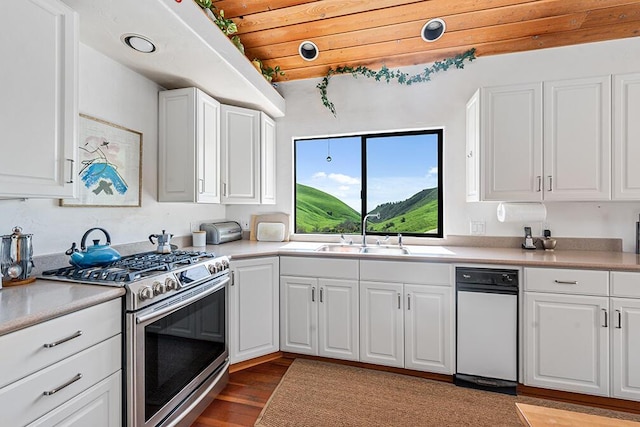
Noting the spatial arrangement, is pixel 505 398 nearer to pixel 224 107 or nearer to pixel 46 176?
pixel 46 176

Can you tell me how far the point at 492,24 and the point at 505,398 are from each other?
286 centimetres

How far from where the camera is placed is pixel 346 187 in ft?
10.5

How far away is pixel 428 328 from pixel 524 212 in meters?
1.24

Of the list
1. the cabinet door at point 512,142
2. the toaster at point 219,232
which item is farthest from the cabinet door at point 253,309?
the cabinet door at point 512,142

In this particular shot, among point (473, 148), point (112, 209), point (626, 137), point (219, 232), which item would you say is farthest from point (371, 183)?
point (112, 209)

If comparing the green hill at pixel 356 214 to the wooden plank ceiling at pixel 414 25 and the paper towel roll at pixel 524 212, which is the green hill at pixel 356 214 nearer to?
the paper towel roll at pixel 524 212

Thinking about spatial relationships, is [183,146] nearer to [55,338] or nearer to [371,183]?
[55,338]

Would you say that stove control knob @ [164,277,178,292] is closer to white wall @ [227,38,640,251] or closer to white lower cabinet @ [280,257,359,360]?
white lower cabinet @ [280,257,359,360]

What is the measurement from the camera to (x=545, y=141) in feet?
7.30

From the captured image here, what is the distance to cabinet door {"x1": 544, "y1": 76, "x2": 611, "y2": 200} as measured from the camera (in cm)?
213

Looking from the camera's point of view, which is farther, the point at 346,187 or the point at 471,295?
the point at 346,187

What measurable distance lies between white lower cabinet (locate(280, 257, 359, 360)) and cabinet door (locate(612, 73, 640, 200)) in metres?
2.03

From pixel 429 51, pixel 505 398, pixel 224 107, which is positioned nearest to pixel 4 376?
pixel 224 107

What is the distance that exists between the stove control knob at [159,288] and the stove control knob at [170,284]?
2 centimetres
